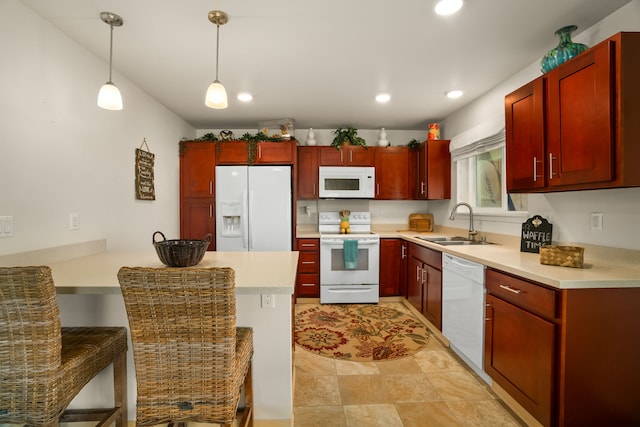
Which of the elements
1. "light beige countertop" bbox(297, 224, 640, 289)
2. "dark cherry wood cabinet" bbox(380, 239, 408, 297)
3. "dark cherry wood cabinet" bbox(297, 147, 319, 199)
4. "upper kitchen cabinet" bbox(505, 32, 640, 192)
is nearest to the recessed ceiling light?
"upper kitchen cabinet" bbox(505, 32, 640, 192)

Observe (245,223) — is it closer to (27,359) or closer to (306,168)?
(306,168)

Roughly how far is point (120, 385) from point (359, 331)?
2063 mm

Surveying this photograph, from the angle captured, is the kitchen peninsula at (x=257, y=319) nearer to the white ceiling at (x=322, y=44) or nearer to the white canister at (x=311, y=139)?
the white ceiling at (x=322, y=44)

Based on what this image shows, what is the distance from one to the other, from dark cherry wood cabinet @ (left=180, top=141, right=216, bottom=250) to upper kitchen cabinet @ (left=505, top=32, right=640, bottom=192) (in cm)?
325

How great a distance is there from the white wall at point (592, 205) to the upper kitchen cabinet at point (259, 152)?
7.64 ft

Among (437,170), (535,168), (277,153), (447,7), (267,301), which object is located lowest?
(267,301)

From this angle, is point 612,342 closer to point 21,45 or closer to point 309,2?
point 309,2

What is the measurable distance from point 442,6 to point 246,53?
4.44 feet

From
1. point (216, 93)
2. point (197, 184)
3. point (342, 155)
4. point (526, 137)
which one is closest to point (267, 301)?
point (216, 93)

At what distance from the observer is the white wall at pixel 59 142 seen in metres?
1.65

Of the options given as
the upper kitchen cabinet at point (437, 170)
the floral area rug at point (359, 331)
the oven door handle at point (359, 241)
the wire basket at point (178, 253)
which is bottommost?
the floral area rug at point (359, 331)

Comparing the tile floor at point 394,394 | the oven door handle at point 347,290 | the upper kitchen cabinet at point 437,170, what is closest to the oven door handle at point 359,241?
the oven door handle at point 347,290

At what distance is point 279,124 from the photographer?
394 cm

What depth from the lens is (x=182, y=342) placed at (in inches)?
42.3
